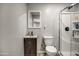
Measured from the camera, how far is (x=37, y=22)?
79.5 inches

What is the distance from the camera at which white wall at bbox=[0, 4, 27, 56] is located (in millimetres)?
1580

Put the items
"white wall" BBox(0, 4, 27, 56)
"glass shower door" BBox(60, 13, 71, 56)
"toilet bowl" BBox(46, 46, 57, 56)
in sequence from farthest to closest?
"glass shower door" BBox(60, 13, 71, 56) → "toilet bowl" BBox(46, 46, 57, 56) → "white wall" BBox(0, 4, 27, 56)

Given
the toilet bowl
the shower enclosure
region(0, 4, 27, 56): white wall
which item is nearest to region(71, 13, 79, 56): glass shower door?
the shower enclosure

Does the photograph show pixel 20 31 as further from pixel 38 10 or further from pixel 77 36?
pixel 77 36

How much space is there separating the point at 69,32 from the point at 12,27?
4.33ft

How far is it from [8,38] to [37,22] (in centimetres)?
64

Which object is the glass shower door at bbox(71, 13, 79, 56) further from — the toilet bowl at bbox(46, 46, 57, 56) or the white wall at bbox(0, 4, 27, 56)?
the white wall at bbox(0, 4, 27, 56)

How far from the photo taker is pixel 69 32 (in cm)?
238

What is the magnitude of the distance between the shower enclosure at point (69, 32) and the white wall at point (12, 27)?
0.93 m

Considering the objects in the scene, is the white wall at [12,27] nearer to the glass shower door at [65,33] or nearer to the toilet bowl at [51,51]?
the toilet bowl at [51,51]

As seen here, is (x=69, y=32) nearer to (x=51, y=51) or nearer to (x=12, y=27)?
(x=51, y=51)

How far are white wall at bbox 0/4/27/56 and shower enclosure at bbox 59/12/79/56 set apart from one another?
933 millimetres

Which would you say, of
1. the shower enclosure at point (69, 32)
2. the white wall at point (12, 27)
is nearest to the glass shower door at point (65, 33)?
the shower enclosure at point (69, 32)

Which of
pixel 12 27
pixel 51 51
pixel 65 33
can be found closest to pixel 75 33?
pixel 65 33
